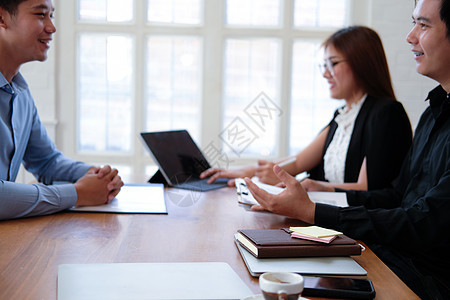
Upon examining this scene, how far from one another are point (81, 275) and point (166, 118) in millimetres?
3035

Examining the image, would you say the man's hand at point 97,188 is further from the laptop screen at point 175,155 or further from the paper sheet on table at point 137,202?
the laptop screen at point 175,155

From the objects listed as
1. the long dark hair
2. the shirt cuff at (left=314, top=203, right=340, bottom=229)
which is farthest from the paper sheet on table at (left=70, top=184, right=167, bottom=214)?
the long dark hair

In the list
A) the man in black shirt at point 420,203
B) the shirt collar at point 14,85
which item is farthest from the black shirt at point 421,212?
the shirt collar at point 14,85

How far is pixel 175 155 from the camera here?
213cm

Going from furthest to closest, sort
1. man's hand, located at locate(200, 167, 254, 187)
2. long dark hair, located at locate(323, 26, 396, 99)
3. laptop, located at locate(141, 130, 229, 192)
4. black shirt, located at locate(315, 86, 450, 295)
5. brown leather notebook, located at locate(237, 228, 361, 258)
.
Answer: long dark hair, located at locate(323, 26, 396, 99)
man's hand, located at locate(200, 167, 254, 187)
laptop, located at locate(141, 130, 229, 192)
black shirt, located at locate(315, 86, 450, 295)
brown leather notebook, located at locate(237, 228, 361, 258)

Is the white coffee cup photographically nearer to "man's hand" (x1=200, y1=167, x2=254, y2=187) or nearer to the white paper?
the white paper

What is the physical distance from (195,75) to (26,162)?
200 cm

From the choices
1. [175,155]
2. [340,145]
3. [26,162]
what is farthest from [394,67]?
[26,162]

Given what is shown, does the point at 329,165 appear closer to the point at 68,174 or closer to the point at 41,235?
the point at 68,174

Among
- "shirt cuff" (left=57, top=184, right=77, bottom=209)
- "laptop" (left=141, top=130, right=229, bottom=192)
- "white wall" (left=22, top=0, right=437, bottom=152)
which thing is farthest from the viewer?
"white wall" (left=22, top=0, right=437, bottom=152)

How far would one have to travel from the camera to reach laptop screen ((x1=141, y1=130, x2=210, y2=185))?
2027 millimetres

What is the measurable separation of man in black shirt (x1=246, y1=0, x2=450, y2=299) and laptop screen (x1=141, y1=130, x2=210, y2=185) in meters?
0.60

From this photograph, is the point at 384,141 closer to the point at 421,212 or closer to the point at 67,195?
the point at 421,212

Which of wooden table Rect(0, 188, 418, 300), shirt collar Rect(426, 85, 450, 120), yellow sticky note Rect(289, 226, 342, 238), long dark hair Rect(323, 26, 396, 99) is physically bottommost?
wooden table Rect(0, 188, 418, 300)
